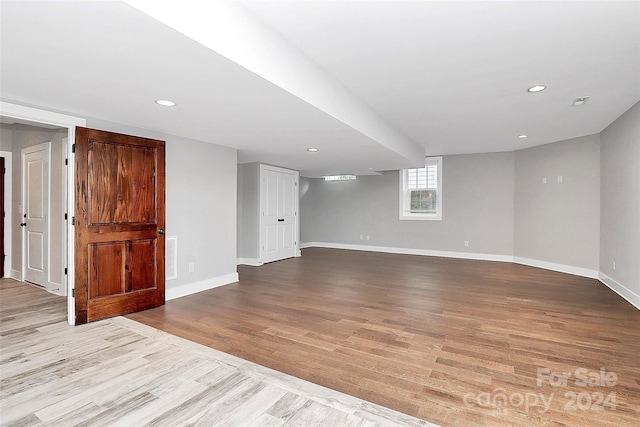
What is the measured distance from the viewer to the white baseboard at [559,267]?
5.77m

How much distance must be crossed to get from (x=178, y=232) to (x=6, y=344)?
201cm

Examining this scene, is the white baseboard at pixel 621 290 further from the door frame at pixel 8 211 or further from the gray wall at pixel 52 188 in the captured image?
the door frame at pixel 8 211

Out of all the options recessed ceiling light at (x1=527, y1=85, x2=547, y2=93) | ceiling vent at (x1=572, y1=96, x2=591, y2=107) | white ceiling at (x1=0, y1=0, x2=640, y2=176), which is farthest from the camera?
ceiling vent at (x1=572, y1=96, x2=591, y2=107)

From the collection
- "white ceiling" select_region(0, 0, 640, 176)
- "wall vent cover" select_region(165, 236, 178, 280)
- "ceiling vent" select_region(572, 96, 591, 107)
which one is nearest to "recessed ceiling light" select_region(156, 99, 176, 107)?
"white ceiling" select_region(0, 0, 640, 176)

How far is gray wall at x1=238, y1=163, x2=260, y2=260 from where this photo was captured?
6938mm

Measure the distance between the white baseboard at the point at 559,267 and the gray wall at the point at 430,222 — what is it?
1.28 feet

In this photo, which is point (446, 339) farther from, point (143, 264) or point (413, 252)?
point (413, 252)

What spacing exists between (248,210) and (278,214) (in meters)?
0.78

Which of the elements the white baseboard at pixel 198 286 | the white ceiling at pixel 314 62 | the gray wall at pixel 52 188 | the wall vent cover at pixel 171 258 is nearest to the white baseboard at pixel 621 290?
the white ceiling at pixel 314 62

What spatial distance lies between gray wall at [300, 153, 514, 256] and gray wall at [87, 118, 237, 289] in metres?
4.84

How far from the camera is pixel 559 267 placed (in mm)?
6270

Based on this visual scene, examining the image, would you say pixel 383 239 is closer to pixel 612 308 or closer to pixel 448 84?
pixel 612 308

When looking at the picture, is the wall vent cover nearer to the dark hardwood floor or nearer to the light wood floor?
the dark hardwood floor

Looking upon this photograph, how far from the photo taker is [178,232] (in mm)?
4504
